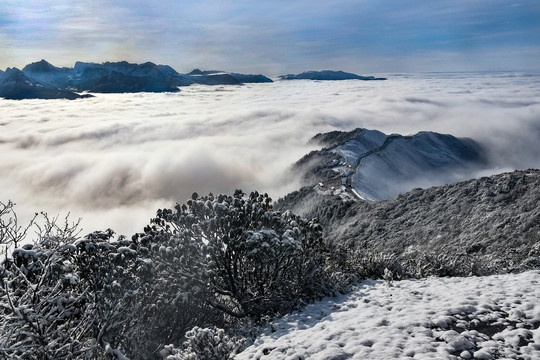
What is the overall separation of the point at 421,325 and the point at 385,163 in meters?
59.9

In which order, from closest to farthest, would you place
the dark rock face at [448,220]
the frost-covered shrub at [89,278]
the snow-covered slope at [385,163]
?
the frost-covered shrub at [89,278], the dark rock face at [448,220], the snow-covered slope at [385,163]

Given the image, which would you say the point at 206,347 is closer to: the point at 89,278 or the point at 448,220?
the point at 89,278

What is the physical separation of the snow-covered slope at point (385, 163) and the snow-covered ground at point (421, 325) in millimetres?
31415

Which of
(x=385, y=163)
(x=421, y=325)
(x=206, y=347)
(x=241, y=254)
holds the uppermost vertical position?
(x=206, y=347)

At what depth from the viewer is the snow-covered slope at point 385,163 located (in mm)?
50031

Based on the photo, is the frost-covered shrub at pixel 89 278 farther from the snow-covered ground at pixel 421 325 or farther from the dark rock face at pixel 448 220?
the dark rock face at pixel 448 220

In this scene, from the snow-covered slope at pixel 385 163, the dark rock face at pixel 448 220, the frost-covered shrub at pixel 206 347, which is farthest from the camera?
the snow-covered slope at pixel 385 163

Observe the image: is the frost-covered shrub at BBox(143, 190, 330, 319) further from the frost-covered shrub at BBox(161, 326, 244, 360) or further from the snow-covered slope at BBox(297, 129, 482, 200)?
the snow-covered slope at BBox(297, 129, 482, 200)

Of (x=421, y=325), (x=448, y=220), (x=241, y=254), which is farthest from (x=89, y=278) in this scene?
(x=448, y=220)

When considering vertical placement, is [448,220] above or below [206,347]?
below

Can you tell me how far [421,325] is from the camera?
786cm

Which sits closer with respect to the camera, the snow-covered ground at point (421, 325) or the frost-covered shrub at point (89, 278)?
the snow-covered ground at point (421, 325)

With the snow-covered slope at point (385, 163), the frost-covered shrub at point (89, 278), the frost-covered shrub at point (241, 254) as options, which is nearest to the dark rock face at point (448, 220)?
the snow-covered slope at point (385, 163)

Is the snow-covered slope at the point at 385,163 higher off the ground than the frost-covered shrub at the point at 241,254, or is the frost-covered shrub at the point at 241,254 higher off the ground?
the frost-covered shrub at the point at 241,254
